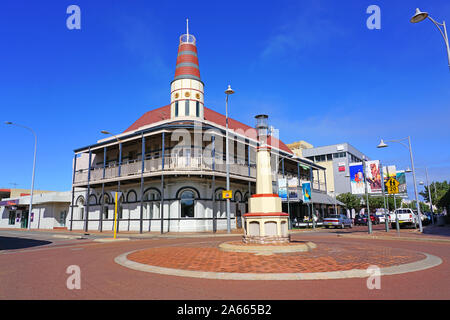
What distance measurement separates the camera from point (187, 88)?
27562 millimetres

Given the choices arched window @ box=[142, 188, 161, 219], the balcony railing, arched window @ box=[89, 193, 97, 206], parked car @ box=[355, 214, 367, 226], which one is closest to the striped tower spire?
the balcony railing

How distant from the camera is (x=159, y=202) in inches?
1021

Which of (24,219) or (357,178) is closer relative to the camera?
(357,178)

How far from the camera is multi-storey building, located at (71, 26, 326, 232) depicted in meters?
24.7

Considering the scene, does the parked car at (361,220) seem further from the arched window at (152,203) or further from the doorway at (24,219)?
the doorway at (24,219)

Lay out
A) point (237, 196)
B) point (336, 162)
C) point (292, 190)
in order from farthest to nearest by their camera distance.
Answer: point (336, 162) < point (237, 196) < point (292, 190)

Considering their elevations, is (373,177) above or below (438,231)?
above

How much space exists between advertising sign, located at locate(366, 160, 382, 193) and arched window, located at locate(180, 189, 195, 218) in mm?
13782

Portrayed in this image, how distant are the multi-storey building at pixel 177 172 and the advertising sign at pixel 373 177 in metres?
9.53

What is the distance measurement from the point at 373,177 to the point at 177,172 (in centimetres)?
1497

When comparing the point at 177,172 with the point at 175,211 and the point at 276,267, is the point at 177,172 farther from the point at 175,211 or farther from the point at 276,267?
the point at 276,267

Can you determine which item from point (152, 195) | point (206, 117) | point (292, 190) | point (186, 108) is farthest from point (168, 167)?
point (292, 190)

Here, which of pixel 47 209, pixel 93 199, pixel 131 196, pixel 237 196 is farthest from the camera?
pixel 47 209
